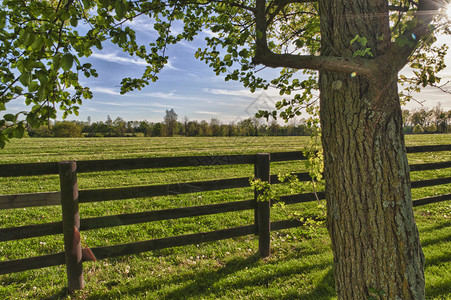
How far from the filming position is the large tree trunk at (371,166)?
162cm

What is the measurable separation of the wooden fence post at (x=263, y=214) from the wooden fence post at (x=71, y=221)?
2505mm

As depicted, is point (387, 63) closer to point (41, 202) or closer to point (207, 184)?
point (207, 184)

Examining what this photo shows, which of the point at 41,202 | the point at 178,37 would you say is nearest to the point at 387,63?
the point at 178,37

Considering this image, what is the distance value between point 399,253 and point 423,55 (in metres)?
2.22

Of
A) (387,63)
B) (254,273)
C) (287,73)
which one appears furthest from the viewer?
(254,273)

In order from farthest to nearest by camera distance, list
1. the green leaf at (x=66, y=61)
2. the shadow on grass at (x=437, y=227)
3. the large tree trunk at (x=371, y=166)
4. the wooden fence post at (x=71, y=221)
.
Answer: the shadow on grass at (x=437, y=227), the wooden fence post at (x=71, y=221), the large tree trunk at (x=371, y=166), the green leaf at (x=66, y=61)

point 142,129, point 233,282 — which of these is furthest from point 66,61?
point 142,129

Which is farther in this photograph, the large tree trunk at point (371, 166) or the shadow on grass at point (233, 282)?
the shadow on grass at point (233, 282)

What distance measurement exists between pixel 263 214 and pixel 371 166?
2578 millimetres

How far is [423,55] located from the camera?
273cm

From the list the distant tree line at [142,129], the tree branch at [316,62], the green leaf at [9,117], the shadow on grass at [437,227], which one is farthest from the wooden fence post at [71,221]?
the distant tree line at [142,129]

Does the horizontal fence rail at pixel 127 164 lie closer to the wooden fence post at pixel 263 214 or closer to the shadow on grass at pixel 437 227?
the wooden fence post at pixel 263 214

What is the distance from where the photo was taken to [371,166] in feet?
5.38

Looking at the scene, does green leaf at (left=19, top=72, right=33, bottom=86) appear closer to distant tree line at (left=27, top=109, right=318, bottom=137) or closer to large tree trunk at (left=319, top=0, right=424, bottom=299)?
large tree trunk at (left=319, top=0, right=424, bottom=299)
